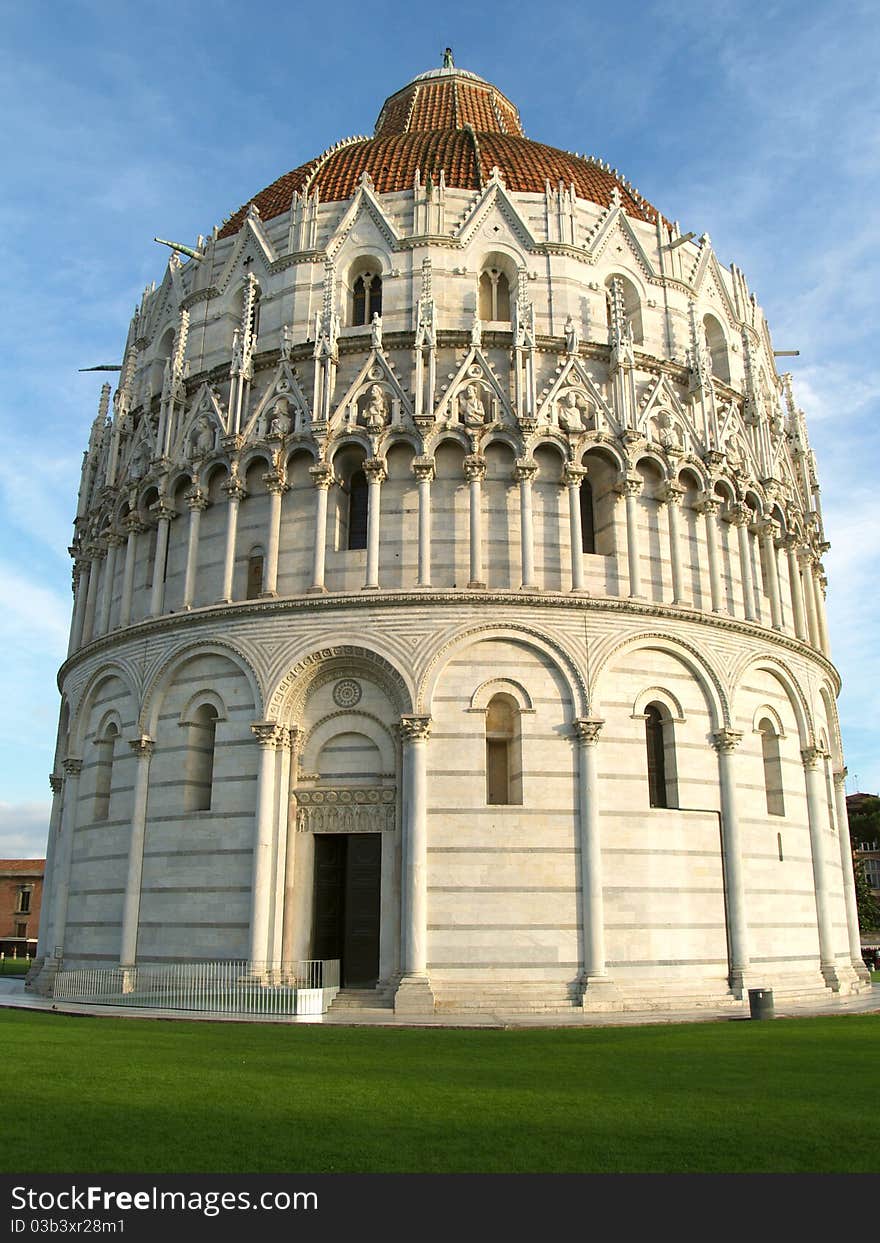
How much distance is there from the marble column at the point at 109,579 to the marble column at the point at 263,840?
26.6 ft

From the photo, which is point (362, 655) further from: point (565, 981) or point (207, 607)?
point (565, 981)

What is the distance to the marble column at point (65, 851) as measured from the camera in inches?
Answer: 1093

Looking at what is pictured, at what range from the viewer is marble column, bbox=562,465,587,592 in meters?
25.1

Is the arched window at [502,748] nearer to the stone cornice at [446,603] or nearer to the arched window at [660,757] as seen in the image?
the stone cornice at [446,603]

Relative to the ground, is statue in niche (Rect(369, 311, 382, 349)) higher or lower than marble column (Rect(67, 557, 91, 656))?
higher

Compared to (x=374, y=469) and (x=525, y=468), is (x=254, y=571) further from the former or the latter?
(x=525, y=468)

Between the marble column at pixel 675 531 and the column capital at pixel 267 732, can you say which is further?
the marble column at pixel 675 531

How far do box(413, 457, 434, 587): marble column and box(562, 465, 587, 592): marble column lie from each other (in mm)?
3455

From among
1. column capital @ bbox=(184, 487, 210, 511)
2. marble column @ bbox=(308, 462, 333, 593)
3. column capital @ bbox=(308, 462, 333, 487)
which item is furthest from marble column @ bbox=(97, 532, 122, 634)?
column capital @ bbox=(308, 462, 333, 487)

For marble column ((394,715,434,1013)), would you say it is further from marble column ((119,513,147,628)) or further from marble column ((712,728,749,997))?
marble column ((119,513,147,628))

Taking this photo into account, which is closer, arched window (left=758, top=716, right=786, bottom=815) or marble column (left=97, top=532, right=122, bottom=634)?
arched window (left=758, top=716, right=786, bottom=815)

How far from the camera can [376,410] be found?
26.1 meters

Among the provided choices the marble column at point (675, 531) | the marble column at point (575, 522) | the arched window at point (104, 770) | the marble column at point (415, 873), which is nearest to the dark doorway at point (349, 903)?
the marble column at point (415, 873)

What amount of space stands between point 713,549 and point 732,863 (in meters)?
8.22
